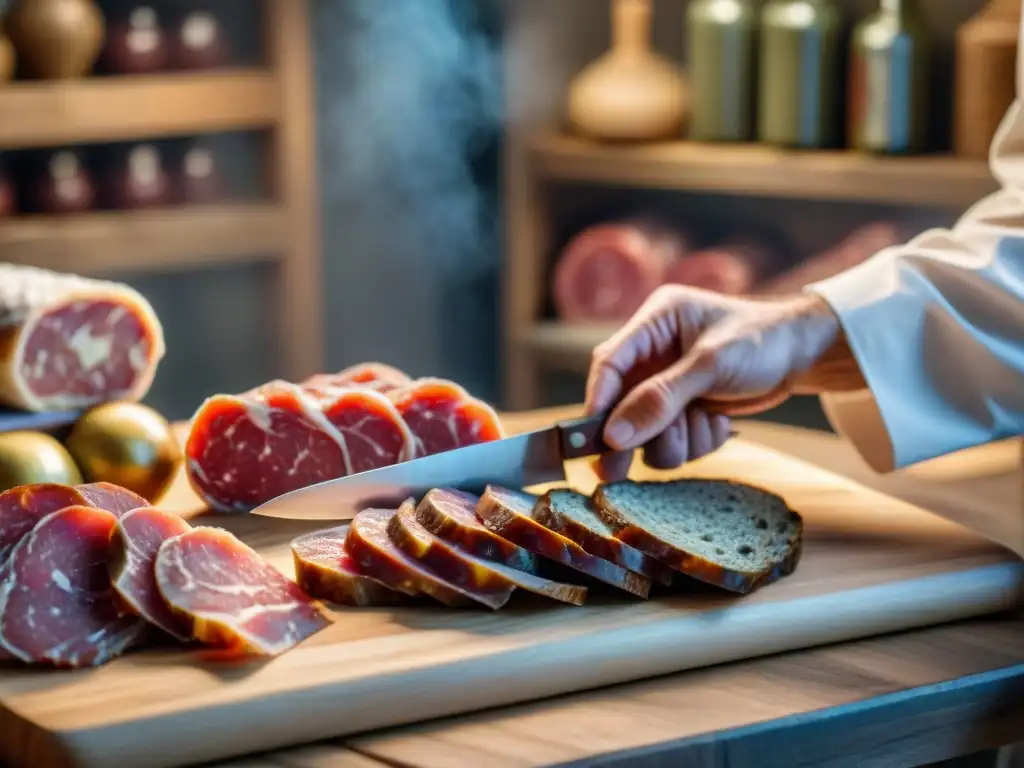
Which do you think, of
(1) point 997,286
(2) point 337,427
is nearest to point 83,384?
(2) point 337,427

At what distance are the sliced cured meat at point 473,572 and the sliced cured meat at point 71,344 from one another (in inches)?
23.1

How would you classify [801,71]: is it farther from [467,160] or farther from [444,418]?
[444,418]

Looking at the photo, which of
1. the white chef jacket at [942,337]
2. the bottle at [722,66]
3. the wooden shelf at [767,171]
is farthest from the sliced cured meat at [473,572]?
the bottle at [722,66]

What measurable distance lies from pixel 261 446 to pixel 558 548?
47cm

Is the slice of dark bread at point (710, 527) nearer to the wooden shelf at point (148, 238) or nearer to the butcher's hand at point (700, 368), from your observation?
the butcher's hand at point (700, 368)

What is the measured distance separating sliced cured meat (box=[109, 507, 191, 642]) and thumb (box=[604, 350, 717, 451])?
0.58m

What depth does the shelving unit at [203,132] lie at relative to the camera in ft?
10.8

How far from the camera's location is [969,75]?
274 centimetres

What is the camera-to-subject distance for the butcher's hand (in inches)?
71.8

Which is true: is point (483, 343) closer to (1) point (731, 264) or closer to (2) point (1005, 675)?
(1) point (731, 264)

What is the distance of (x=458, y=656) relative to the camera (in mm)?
1385

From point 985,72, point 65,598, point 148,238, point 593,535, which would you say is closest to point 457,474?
point 593,535

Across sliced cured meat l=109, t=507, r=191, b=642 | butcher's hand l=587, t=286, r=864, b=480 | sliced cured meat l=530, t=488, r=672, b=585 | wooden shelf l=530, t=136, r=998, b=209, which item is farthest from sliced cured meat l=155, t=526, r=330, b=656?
wooden shelf l=530, t=136, r=998, b=209

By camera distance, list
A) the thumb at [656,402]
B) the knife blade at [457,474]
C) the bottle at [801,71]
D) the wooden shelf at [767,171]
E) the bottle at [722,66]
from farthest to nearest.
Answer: the bottle at [722,66] → the bottle at [801,71] → the wooden shelf at [767,171] → the thumb at [656,402] → the knife blade at [457,474]
